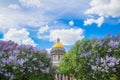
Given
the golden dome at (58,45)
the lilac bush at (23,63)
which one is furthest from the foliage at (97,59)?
the golden dome at (58,45)

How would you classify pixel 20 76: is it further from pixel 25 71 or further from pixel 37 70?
pixel 37 70

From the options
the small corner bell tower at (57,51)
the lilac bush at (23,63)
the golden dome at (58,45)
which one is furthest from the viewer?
the golden dome at (58,45)

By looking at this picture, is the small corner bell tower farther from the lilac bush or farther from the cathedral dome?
the lilac bush

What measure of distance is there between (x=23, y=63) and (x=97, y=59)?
642 centimetres

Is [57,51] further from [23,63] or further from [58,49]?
[23,63]

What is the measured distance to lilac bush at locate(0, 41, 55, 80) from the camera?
1409 centimetres

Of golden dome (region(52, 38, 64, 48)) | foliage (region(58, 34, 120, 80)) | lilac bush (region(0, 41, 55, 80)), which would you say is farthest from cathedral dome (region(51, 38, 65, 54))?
lilac bush (region(0, 41, 55, 80))

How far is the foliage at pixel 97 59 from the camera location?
19.1 m

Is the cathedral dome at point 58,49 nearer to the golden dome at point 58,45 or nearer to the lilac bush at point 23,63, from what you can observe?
the golden dome at point 58,45

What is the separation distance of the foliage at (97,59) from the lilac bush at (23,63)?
10.7ft

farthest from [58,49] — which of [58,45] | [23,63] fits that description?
[23,63]

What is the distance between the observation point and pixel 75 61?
2177 cm

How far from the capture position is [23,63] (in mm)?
14711

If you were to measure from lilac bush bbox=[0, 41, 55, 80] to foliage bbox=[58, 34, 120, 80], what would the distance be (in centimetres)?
327
